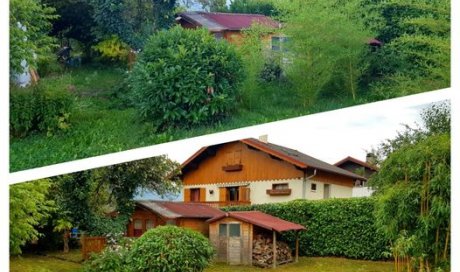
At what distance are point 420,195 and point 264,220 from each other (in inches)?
53.9

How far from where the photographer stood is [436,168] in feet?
17.3

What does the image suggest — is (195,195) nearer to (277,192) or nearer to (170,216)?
(170,216)

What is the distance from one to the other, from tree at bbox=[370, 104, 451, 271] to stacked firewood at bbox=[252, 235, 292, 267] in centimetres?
85

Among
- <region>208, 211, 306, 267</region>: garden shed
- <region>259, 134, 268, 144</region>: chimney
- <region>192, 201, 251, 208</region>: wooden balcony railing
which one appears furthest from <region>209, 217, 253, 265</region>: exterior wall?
<region>259, 134, 268, 144</region>: chimney

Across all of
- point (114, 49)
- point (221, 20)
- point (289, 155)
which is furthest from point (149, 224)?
point (221, 20)

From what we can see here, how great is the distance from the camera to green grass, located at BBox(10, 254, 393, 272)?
19.5 feet

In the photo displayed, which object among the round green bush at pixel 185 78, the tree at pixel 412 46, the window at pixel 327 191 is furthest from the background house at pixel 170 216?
the tree at pixel 412 46

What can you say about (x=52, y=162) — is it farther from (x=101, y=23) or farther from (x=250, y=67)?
(x=250, y=67)

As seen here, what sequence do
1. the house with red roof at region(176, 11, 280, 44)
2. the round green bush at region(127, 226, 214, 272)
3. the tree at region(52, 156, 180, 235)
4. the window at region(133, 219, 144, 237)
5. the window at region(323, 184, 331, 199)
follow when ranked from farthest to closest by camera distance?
the window at region(323, 184, 331, 199) < the tree at region(52, 156, 180, 235) < the window at region(133, 219, 144, 237) < the round green bush at region(127, 226, 214, 272) < the house with red roof at region(176, 11, 280, 44)

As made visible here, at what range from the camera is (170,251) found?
5.81 metres

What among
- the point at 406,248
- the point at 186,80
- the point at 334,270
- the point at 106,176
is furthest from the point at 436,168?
the point at 106,176

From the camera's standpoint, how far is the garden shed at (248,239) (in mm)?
6109

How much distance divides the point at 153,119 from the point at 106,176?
1464mm

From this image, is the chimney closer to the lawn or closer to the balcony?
the balcony
